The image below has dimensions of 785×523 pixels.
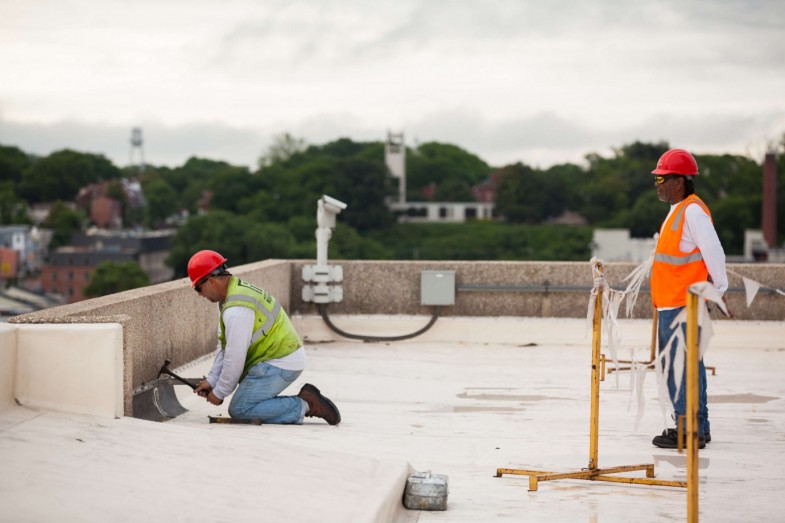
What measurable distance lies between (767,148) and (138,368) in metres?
101

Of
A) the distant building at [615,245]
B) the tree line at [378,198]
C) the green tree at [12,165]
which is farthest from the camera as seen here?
the green tree at [12,165]

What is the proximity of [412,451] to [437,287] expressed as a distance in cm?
493

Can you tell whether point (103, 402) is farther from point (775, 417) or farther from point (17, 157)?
point (17, 157)

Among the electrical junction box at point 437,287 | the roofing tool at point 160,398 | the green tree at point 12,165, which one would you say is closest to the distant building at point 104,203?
the green tree at point 12,165

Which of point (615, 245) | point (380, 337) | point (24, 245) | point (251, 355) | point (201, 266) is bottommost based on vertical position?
point (24, 245)

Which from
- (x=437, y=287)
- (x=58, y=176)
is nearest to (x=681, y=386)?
(x=437, y=287)

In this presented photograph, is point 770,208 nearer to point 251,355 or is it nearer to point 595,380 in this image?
point 251,355

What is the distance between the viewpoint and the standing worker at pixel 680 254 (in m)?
6.12

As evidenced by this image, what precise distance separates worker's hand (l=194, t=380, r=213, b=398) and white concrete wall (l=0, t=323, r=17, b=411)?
1340mm

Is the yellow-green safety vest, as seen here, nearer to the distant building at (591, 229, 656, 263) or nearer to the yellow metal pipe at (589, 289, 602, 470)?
the yellow metal pipe at (589, 289, 602, 470)

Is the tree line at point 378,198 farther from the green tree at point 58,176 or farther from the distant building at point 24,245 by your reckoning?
the distant building at point 24,245

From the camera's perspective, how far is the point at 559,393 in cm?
828

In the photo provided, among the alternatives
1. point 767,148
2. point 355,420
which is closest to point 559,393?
point 355,420

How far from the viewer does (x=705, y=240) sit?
20.0ft
